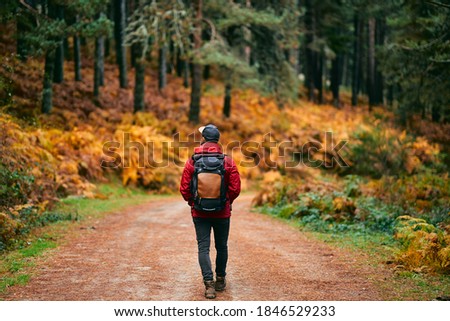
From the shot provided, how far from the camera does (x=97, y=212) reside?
14.1 meters

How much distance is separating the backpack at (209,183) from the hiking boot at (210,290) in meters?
0.92

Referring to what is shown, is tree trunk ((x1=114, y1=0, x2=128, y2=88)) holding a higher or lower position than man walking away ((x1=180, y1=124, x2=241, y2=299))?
higher

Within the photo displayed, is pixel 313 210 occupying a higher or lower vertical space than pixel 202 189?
lower

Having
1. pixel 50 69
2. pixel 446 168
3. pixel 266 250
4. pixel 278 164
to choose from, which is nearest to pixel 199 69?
pixel 278 164

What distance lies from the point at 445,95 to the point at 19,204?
12313 millimetres

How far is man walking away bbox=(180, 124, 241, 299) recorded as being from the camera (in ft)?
20.9

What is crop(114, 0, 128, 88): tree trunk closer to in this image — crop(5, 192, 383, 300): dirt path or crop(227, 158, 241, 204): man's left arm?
crop(5, 192, 383, 300): dirt path

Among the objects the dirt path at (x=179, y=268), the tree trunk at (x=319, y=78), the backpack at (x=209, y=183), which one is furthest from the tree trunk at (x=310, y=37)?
the backpack at (x=209, y=183)

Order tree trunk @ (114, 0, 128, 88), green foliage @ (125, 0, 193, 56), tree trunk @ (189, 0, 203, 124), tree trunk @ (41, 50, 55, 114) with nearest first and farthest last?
tree trunk @ (41, 50, 55, 114)
green foliage @ (125, 0, 193, 56)
tree trunk @ (189, 0, 203, 124)
tree trunk @ (114, 0, 128, 88)

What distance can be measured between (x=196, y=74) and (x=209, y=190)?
778 inches

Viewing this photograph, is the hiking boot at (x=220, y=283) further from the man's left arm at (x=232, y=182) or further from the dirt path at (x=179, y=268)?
the man's left arm at (x=232, y=182)

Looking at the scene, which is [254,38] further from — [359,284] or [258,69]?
[359,284]

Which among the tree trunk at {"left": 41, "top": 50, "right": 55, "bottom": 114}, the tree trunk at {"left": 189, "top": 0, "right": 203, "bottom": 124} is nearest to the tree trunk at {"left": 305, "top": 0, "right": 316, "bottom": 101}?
the tree trunk at {"left": 189, "top": 0, "right": 203, "bottom": 124}

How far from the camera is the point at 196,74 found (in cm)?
2555
